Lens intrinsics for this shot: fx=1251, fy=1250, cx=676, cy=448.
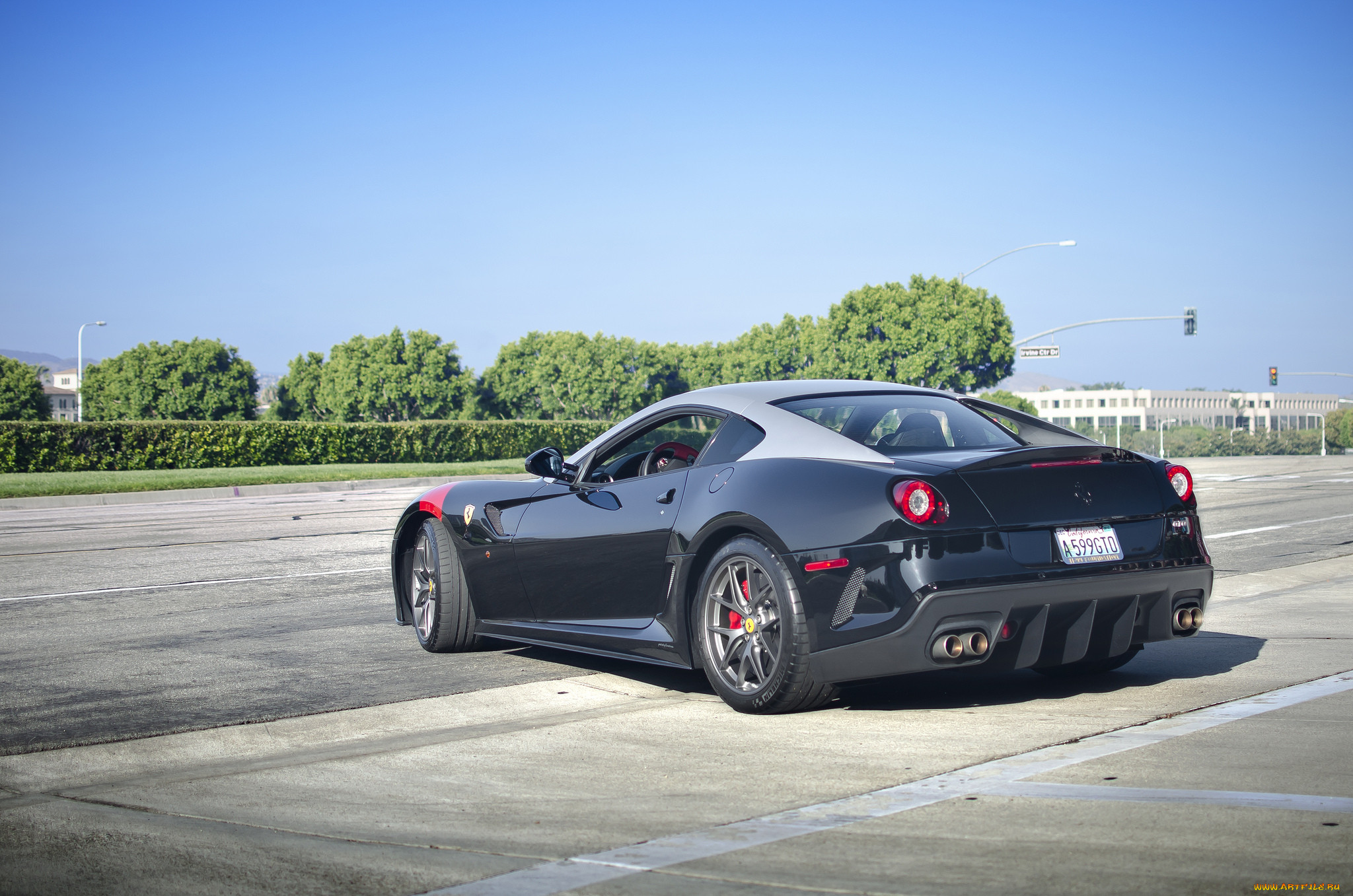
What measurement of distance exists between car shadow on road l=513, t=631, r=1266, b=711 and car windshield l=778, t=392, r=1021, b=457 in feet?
3.08

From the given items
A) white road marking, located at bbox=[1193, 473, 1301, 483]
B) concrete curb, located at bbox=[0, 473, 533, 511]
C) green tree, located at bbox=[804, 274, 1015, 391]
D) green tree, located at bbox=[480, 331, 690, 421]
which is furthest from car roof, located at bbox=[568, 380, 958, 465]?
green tree, located at bbox=[480, 331, 690, 421]

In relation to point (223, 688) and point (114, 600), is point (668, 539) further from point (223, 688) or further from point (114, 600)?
point (114, 600)

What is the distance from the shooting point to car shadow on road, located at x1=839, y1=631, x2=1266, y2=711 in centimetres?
521

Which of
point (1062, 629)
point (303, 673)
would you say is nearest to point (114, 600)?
point (303, 673)

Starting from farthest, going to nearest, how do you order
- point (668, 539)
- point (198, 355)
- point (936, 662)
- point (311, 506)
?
1. point (198, 355)
2. point (311, 506)
3. point (668, 539)
4. point (936, 662)

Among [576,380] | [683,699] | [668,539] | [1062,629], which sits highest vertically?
[576,380]

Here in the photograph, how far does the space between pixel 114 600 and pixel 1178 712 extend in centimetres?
747

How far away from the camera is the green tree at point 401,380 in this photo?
8994 cm

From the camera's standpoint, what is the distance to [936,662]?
4.50m

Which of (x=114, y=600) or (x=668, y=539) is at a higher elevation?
(x=668, y=539)

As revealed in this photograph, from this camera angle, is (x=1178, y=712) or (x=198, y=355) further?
(x=198, y=355)

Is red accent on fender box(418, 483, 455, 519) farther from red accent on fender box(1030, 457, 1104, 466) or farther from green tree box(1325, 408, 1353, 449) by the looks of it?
green tree box(1325, 408, 1353, 449)

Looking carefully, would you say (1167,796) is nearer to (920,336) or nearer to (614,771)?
(614,771)

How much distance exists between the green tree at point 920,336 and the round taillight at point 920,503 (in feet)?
180
